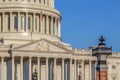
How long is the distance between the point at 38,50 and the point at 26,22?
19060 mm

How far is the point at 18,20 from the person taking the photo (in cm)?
→ 14250

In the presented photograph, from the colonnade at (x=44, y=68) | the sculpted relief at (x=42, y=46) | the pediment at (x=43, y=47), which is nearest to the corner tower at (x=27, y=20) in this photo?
the pediment at (x=43, y=47)

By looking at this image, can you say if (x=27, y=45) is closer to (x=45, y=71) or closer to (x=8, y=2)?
(x=45, y=71)

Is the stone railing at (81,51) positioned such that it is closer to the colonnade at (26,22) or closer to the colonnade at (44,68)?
the colonnade at (44,68)

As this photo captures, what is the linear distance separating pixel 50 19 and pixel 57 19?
12.4 feet

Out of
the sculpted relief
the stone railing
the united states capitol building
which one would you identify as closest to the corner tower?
the united states capitol building

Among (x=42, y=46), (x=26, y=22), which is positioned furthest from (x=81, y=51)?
(x=26, y=22)

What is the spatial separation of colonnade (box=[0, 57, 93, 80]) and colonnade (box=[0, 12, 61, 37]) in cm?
1679

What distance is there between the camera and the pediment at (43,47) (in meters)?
126

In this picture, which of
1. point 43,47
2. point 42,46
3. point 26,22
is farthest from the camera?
point 26,22

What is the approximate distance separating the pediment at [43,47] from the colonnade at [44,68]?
2569 mm

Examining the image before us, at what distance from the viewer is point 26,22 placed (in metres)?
143

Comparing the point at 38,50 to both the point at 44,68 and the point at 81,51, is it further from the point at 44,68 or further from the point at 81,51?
the point at 81,51

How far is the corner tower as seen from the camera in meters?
142
